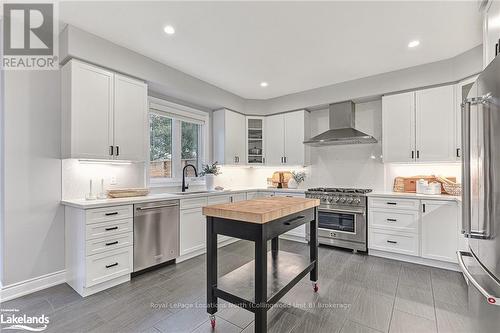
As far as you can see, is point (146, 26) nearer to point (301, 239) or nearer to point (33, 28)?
point (33, 28)

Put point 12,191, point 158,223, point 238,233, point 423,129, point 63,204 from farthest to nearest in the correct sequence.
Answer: point 423,129 → point 158,223 → point 63,204 → point 12,191 → point 238,233

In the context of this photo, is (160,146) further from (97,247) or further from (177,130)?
(97,247)

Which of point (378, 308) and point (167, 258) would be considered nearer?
point (378, 308)

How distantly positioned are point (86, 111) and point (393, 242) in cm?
433

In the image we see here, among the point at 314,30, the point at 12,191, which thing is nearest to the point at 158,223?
the point at 12,191

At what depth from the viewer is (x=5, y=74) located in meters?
2.33

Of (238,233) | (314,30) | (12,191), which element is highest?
(314,30)

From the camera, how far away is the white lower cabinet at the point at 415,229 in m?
2.94

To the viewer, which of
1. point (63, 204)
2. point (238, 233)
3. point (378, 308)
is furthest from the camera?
point (63, 204)

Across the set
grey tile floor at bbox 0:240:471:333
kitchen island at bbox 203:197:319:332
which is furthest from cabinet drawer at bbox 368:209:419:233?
kitchen island at bbox 203:197:319:332

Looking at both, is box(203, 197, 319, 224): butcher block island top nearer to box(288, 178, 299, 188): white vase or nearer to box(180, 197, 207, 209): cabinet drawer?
box(180, 197, 207, 209): cabinet drawer

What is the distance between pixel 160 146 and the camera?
3.77 m

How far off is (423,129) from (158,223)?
394 centimetres
